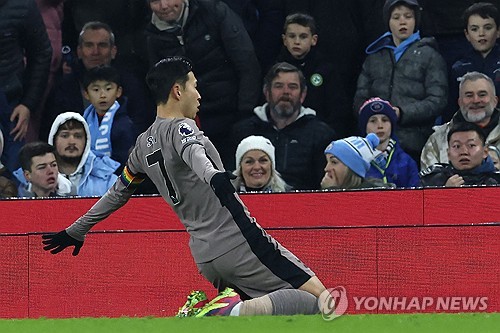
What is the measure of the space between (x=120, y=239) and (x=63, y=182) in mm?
1057

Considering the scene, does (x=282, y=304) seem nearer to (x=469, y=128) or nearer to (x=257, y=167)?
(x=257, y=167)

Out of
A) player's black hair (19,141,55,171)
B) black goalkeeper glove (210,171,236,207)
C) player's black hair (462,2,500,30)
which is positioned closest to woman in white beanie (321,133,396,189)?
player's black hair (462,2,500,30)

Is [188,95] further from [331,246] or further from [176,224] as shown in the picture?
[176,224]

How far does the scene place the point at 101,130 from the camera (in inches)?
412

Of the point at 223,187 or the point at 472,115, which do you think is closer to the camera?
the point at 223,187

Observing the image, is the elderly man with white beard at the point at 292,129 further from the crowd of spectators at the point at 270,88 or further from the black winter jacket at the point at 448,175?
the black winter jacket at the point at 448,175

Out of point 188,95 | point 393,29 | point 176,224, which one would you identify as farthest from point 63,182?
point 188,95

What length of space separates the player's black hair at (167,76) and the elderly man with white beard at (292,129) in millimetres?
3170

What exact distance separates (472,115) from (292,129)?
1384mm

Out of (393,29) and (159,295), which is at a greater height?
(393,29)

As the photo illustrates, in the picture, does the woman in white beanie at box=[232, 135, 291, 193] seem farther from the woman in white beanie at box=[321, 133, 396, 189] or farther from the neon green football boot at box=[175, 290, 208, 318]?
the neon green football boot at box=[175, 290, 208, 318]

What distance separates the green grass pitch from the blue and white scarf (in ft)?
14.0

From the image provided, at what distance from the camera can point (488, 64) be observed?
32.5 ft

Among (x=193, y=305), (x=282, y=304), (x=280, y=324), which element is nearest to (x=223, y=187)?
(x=280, y=324)
